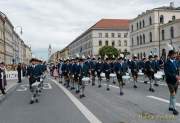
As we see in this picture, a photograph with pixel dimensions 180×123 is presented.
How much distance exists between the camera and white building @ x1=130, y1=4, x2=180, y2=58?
87.0 meters

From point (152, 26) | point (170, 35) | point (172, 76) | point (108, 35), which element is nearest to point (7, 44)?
point (108, 35)

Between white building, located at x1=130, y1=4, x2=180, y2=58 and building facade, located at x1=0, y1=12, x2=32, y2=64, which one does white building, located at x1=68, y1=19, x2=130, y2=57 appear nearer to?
building facade, located at x1=0, y1=12, x2=32, y2=64

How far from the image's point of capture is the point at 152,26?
3460 inches

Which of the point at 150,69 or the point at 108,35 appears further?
the point at 108,35

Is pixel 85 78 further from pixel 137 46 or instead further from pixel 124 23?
pixel 124 23

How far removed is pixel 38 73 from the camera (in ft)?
50.7

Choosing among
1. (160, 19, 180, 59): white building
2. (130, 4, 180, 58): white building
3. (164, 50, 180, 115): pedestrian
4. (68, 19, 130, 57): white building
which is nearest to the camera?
(164, 50, 180, 115): pedestrian

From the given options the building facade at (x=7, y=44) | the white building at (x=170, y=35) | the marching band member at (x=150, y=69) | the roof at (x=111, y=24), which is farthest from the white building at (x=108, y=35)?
the marching band member at (x=150, y=69)

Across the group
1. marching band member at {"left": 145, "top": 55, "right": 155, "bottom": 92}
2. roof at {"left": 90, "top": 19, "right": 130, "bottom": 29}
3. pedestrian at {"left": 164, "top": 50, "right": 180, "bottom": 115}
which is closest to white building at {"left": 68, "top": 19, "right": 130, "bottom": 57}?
roof at {"left": 90, "top": 19, "right": 130, "bottom": 29}

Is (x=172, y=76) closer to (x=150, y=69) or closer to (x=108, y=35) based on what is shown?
(x=150, y=69)

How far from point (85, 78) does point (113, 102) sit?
2.32m

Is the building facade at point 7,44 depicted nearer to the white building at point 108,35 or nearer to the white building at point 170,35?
the white building at point 108,35

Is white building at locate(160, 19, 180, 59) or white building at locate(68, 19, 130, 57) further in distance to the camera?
white building at locate(68, 19, 130, 57)

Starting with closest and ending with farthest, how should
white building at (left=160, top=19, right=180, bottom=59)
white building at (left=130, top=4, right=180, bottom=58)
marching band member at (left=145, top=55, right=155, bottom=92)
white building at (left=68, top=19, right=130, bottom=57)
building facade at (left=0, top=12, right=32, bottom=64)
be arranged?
1. marching band member at (left=145, top=55, right=155, bottom=92)
2. white building at (left=160, top=19, right=180, bottom=59)
3. white building at (left=130, top=4, right=180, bottom=58)
4. building facade at (left=0, top=12, right=32, bottom=64)
5. white building at (left=68, top=19, right=130, bottom=57)
